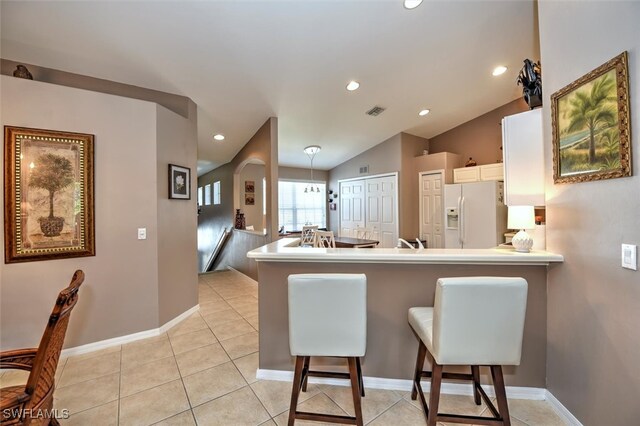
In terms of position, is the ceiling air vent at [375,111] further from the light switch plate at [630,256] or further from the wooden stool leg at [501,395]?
the wooden stool leg at [501,395]

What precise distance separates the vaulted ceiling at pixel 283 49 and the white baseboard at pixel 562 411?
10.9 ft

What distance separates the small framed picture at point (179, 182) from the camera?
3.18 m

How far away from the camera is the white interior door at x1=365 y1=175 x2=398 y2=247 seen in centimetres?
601

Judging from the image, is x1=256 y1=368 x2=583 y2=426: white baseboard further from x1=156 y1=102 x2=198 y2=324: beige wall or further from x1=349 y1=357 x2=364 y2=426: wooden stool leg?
x1=156 y1=102 x2=198 y2=324: beige wall

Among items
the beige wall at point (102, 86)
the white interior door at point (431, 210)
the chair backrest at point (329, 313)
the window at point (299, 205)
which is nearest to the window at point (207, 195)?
the window at point (299, 205)

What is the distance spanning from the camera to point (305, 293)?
1.58 metres

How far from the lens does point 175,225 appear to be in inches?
130

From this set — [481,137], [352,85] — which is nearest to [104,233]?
[352,85]

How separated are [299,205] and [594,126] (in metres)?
6.86

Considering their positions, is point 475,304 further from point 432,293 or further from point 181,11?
point 181,11

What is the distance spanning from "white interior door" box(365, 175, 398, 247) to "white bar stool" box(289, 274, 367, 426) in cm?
461

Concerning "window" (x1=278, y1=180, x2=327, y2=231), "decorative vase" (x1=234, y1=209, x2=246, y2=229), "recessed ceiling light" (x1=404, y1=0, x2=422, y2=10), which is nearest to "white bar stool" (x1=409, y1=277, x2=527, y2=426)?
"recessed ceiling light" (x1=404, y1=0, x2=422, y2=10)

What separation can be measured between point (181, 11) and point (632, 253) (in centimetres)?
340

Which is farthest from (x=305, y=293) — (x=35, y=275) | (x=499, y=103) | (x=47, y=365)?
(x=499, y=103)
